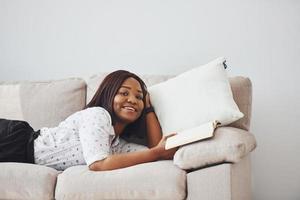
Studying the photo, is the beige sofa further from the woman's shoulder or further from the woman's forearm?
the woman's shoulder

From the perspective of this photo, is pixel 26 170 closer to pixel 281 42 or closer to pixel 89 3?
pixel 89 3

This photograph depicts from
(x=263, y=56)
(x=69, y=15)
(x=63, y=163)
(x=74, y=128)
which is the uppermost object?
(x=69, y=15)

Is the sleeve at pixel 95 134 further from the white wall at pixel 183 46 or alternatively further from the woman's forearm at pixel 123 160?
the white wall at pixel 183 46

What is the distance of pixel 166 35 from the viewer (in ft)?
8.14

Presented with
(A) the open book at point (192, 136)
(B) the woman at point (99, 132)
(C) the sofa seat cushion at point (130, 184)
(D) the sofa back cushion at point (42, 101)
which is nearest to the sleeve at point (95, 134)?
(B) the woman at point (99, 132)

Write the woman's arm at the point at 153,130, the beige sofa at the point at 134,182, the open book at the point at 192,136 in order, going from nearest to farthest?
1. the beige sofa at the point at 134,182
2. the open book at the point at 192,136
3. the woman's arm at the point at 153,130

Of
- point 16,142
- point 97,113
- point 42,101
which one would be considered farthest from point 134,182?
point 42,101

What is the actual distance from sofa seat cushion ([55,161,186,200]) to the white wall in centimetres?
102

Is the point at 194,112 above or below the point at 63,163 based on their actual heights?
above

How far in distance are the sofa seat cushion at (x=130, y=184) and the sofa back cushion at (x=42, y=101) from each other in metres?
0.71

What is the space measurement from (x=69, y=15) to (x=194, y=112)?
1168mm

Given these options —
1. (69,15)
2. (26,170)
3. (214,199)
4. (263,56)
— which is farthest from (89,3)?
(214,199)

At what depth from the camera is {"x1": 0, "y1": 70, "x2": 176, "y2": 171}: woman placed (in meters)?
1.71

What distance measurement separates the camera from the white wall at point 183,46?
91.4 inches
